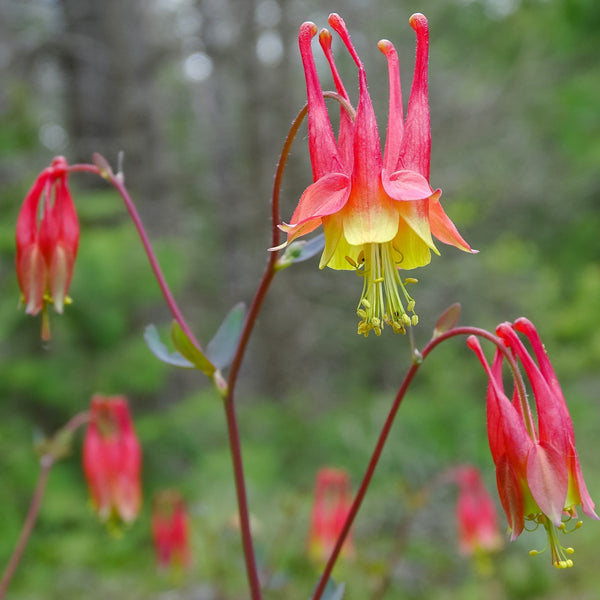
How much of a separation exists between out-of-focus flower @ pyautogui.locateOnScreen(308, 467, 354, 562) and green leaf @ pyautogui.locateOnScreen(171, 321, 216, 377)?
1782 millimetres

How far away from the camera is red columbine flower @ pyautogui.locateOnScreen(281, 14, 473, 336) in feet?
3.55

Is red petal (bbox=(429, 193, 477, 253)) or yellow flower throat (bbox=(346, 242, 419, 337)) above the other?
red petal (bbox=(429, 193, 477, 253))

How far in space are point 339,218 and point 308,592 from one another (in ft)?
12.2

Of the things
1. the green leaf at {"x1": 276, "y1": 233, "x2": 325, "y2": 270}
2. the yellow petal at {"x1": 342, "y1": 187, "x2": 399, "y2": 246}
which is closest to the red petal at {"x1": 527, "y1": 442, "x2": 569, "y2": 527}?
the yellow petal at {"x1": 342, "y1": 187, "x2": 399, "y2": 246}

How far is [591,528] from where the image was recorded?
5488 millimetres

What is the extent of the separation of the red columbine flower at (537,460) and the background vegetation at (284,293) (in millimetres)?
1212

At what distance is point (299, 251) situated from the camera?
53.6 inches

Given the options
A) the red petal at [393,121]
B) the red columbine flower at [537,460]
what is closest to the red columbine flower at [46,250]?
the red petal at [393,121]

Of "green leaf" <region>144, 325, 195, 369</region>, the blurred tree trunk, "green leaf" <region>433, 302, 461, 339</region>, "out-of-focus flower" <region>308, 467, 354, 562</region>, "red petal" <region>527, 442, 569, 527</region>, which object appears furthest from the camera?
the blurred tree trunk

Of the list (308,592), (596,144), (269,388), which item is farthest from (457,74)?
(308,592)

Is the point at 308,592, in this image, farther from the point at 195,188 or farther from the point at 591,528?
the point at 195,188

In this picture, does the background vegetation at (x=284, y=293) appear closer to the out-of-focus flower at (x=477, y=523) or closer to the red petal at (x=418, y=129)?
the out-of-focus flower at (x=477, y=523)

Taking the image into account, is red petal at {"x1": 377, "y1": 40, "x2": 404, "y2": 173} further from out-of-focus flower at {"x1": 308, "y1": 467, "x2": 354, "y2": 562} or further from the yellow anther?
out-of-focus flower at {"x1": 308, "y1": 467, "x2": 354, "y2": 562}

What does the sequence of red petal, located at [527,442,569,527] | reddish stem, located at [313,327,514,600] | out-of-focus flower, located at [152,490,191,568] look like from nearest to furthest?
red petal, located at [527,442,569,527] < reddish stem, located at [313,327,514,600] < out-of-focus flower, located at [152,490,191,568]
